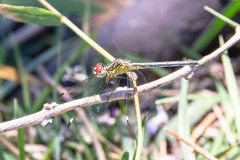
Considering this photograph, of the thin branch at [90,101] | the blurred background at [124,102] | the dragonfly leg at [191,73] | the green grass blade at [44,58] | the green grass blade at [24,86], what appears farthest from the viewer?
the green grass blade at [44,58]

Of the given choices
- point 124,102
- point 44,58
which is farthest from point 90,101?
point 44,58

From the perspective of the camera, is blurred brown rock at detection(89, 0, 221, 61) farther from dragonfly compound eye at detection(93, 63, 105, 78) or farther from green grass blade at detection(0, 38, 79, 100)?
dragonfly compound eye at detection(93, 63, 105, 78)

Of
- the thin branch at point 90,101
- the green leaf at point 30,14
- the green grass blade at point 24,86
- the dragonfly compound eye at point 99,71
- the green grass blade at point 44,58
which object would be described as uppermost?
the green grass blade at point 44,58

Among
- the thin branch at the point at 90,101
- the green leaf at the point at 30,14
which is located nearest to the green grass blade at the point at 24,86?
the green leaf at the point at 30,14

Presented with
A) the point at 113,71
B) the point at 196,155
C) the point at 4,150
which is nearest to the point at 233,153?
the point at 196,155

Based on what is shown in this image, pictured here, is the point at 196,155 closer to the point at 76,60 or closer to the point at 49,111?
the point at 49,111

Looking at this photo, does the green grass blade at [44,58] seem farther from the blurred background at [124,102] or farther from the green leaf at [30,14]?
the green leaf at [30,14]
